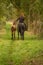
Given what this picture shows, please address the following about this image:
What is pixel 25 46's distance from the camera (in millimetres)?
12852

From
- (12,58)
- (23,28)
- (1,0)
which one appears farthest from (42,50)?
(23,28)

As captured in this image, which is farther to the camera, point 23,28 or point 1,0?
point 23,28

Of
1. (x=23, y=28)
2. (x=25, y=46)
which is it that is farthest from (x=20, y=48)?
(x=23, y=28)

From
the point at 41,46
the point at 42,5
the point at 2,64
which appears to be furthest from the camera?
the point at 41,46

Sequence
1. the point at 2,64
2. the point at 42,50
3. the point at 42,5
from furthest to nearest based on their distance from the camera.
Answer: the point at 42,50 < the point at 2,64 < the point at 42,5

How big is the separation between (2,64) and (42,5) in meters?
3.13

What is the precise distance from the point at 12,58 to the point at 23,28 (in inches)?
204

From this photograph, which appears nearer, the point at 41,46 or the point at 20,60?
the point at 20,60

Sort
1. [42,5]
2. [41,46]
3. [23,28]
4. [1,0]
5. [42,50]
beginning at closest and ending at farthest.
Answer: [42,5] < [1,0] < [42,50] < [41,46] < [23,28]

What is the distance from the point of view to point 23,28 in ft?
52.4

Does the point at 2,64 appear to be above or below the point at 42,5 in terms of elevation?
below

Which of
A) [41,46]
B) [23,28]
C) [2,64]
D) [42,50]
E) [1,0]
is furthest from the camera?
[23,28]

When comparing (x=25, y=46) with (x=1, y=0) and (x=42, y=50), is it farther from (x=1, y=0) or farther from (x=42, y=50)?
(x=1, y=0)

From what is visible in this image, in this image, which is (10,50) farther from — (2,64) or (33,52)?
(2,64)
